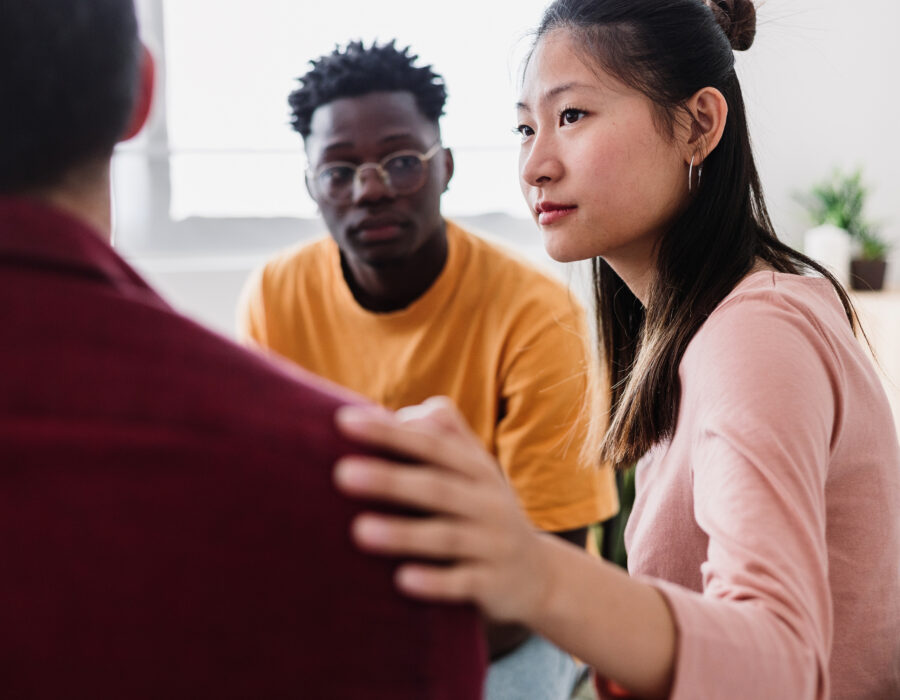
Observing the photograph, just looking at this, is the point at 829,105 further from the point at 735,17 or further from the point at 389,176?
the point at 735,17

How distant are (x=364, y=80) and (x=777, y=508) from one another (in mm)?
1281

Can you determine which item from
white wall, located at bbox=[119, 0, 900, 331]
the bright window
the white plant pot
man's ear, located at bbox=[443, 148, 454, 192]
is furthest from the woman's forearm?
the white plant pot

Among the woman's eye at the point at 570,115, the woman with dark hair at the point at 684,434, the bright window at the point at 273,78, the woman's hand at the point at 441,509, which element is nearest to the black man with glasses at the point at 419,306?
the woman with dark hair at the point at 684,434

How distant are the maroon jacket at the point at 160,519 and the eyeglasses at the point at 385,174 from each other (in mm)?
1261

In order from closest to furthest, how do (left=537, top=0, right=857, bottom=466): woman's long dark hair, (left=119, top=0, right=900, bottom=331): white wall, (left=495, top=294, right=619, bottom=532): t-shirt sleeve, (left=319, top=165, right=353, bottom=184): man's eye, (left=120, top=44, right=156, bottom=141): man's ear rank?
(left=120, top=44, right=156, bottom=141): man's ear < (left=537, top=0, right=857, bottom=466): woman's long dark hair < (left=495, top=294, right=619, bottom=532): t-shirt sleeve < (left=319, top=165, right=353, bottom=184): man's eye < (left=119, top=0, right=900, bottom=331): white wall

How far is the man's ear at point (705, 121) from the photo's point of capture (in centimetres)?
109

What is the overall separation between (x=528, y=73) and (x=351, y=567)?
812 millimetres

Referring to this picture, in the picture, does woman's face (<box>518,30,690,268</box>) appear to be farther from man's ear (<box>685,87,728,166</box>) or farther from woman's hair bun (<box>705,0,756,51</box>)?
woman's hair bun (<box>705,0,756,51</box>)

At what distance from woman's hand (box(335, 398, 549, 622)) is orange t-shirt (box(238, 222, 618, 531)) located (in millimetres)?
1089

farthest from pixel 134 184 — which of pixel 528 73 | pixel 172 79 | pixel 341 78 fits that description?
pixel 528 73

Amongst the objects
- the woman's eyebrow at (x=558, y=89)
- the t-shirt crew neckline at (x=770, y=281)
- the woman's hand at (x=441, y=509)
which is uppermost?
the woman's eyebrow at (x=558, y=89)

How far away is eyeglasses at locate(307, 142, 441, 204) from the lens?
172 cm

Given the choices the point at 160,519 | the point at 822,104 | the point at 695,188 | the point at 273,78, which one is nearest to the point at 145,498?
the point at 160,519

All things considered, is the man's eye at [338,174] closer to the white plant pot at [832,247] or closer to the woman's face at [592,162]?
the woman's face at [592,162]
